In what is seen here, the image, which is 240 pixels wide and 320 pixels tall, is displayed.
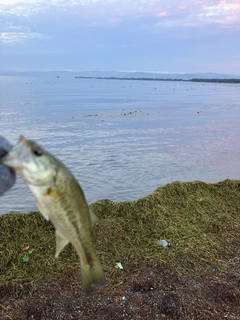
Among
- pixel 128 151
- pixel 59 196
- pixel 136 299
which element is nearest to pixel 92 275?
pixel 59 196

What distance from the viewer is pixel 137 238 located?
6602mm

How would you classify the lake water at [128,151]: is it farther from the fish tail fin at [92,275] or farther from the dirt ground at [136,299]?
the fish tail fin at [92,275]

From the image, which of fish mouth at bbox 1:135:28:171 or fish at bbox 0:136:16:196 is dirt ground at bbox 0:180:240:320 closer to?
fish at bbox 0:136:16:196

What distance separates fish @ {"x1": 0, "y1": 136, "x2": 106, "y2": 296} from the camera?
1892mm

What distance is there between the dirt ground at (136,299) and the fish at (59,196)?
2759 millimetres

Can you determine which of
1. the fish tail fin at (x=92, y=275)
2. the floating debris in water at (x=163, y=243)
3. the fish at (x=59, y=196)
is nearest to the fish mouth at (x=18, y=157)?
the fish at (x=59, y=196)

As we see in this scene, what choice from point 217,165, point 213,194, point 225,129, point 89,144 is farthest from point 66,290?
point 225,129

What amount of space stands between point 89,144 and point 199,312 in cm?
1491

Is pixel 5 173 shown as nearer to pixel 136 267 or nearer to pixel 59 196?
pixel 59 196

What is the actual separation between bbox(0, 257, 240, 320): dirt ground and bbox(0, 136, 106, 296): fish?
9.05 ft

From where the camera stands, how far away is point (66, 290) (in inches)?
204

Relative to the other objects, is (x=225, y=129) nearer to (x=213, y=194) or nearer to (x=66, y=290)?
(x=213, y=194)

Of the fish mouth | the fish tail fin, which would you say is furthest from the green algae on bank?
the fish mouth

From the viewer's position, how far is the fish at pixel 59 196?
1892 mm
